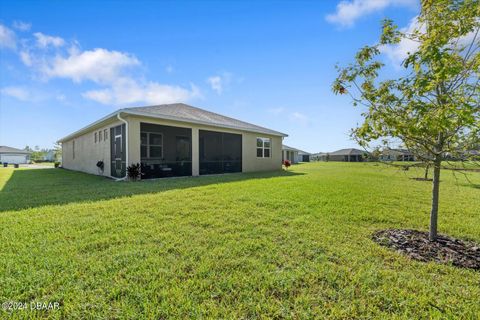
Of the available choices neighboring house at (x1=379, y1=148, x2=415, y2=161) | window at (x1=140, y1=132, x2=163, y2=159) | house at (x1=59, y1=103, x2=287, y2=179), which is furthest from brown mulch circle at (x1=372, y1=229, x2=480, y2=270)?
window at (x1=140, y1=132, x2=163, y2=159)

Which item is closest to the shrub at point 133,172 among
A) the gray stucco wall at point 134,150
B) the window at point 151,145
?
the gray stucco wall at point 134,150

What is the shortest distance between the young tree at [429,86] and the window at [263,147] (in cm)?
1237

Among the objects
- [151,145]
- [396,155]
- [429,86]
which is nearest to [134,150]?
[151,145]

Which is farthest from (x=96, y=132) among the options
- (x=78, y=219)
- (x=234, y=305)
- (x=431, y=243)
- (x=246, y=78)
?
(x=431, y=243)

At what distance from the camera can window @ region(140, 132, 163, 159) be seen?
13166 mm

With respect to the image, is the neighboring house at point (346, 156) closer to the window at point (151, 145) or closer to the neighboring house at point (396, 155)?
the window at point (151, 145)

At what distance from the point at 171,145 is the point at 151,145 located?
118 cm

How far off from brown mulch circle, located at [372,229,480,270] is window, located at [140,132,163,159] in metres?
12.3

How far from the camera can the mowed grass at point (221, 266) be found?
1.98 m

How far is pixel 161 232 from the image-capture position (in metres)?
3.65

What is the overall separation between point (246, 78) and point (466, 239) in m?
11.7

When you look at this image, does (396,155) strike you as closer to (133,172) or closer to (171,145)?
(133,172)

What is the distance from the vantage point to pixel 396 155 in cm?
387

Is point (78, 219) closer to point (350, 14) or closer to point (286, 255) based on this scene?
point (286, 255)
